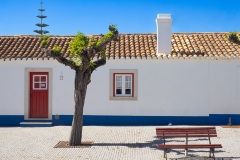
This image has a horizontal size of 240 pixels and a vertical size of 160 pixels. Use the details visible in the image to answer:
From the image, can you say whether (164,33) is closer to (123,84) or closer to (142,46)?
(142,46)

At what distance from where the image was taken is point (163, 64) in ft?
47.4

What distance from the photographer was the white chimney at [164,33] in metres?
14.9

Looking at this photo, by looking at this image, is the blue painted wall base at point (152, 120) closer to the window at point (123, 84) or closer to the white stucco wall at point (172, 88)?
the white stucco wall at point (172, 88)

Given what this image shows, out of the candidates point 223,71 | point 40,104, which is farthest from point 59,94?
point 223,71

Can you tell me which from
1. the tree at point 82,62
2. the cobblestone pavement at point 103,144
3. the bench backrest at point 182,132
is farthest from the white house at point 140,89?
the bench backrest at point 182,132

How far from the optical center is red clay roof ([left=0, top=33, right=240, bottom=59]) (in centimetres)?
1445

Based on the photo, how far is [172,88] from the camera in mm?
14477

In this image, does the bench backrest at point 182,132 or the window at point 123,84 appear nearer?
the bench backrest at point 182,132

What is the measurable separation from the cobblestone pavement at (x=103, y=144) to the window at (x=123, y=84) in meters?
1.49

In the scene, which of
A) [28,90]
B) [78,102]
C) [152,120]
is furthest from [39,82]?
[78,102]

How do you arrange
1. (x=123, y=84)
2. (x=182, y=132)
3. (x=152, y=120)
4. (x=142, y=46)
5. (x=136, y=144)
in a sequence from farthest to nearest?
1. (x=142, y=46)
2. (x=123, y=84)
3. (x=152, y=120)
4. (x=136, y=144)
5. (x=182, y=132)

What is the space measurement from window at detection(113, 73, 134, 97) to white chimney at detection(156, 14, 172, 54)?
1.62m

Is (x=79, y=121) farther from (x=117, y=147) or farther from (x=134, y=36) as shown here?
(x=134, y=36)

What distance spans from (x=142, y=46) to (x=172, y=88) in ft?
7.54
